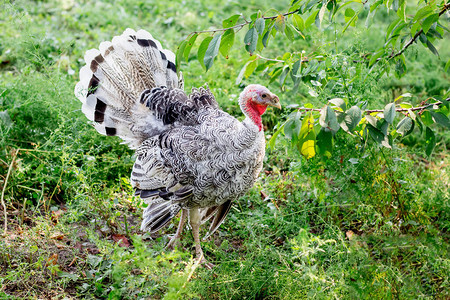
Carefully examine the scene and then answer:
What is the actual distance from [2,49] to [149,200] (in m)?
4.10

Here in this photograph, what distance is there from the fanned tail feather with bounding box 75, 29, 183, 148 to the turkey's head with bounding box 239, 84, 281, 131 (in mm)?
964

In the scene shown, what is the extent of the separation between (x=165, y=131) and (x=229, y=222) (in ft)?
3.59

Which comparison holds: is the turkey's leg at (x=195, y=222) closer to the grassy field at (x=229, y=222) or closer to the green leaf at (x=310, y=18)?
the grassy field at (x=229, y=222)

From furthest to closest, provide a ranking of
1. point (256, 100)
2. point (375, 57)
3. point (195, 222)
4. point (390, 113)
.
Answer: point (195, 222)
point (256, 100)
point (375, 57)
point (390, 113)

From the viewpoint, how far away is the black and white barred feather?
154 inches

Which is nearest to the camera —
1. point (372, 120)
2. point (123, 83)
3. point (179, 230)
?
point (372, 120)

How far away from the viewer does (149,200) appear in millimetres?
4266

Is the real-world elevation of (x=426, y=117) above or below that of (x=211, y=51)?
below

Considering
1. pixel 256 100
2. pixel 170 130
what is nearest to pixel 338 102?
pixel 256 100

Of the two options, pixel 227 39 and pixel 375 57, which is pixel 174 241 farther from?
pixel 375 57

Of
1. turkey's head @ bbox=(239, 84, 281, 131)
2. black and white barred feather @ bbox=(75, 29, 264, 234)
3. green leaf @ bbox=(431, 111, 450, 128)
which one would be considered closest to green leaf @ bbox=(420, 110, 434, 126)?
green leaf @ bbox=(431, 111, 450, 128)

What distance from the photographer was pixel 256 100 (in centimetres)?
393

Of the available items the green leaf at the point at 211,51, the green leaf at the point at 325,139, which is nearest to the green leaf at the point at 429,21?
the green leaf at the point at 325,139

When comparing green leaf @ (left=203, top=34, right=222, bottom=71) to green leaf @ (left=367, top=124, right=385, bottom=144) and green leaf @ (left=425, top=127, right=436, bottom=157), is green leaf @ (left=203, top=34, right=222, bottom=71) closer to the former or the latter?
green leaf @ (left=367, top=124, right=385, bottom=144)
